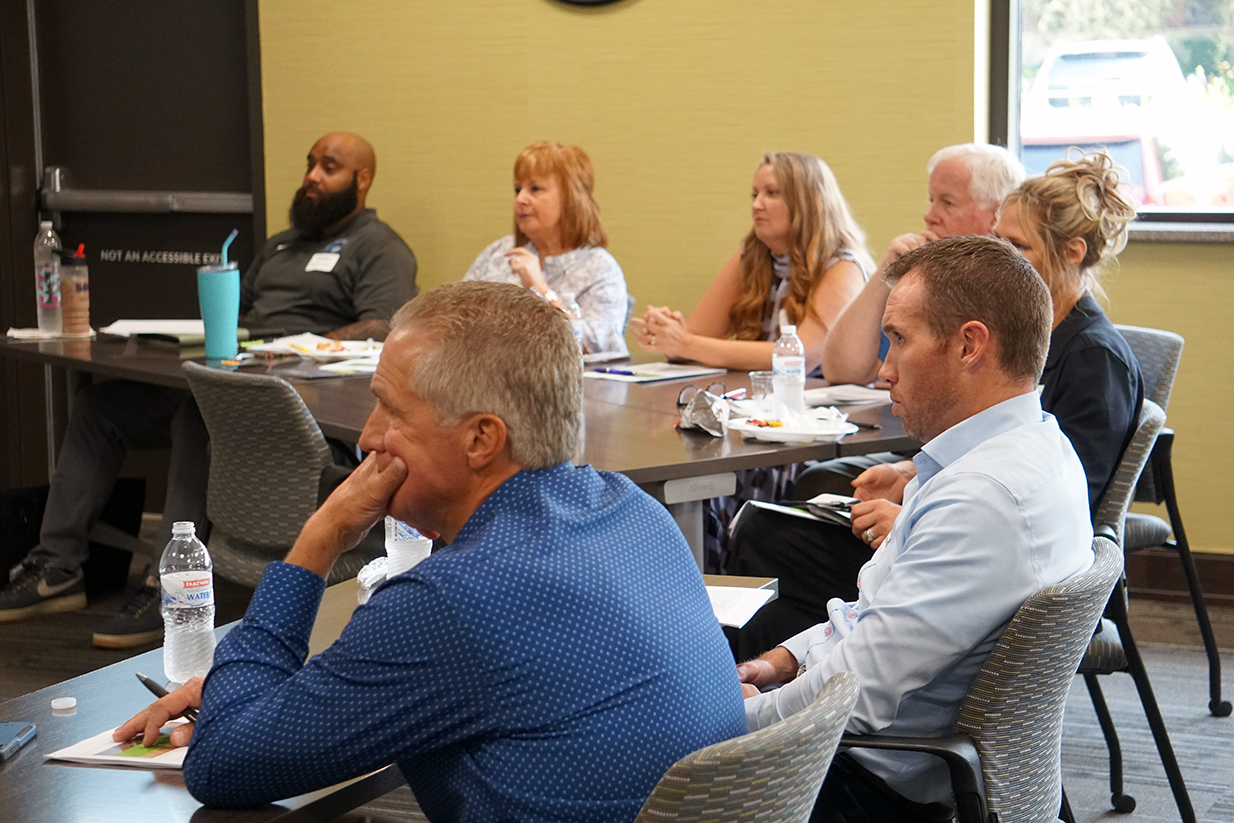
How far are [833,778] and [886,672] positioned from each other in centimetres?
17

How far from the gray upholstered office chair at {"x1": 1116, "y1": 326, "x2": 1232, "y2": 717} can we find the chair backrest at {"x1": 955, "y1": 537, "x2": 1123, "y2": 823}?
157cm

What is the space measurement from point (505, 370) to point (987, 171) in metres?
2.52

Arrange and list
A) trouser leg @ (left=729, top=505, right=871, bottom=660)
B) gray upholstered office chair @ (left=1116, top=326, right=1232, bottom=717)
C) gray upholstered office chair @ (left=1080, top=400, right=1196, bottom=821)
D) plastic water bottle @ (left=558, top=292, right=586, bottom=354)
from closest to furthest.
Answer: gray upholstered office chair @ (left=1080, top=400, right=1196, bottom=821) → trouser leg @ (left=729, top=505, right=871, bottom=660) → gray upholstered office chair @ (left=1116, top=326, right=1232, bottom=717) → plastic water bottle @ (left=558, top=292, right=586, bottom=354)

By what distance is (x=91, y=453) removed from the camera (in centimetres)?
411

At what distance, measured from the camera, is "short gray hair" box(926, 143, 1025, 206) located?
3363 millimetres

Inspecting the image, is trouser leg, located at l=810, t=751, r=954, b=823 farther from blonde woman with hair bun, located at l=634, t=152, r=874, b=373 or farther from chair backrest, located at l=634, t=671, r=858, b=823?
blonde woman with hair bun, located at l=634, t=152, r=874, b=373

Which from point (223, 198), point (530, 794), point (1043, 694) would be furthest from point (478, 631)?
point (223, 198)

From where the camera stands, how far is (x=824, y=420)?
276 centimetres

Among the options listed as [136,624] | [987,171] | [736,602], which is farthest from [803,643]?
[136,624]

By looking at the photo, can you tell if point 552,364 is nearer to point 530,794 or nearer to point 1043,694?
point 530,794

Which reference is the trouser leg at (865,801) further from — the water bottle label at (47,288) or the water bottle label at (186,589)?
the water bottle label at (47,288)

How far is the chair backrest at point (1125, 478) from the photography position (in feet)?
8.04

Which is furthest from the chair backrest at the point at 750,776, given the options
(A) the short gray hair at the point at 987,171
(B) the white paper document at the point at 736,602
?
(A) the short gray hair at the point at 987,171

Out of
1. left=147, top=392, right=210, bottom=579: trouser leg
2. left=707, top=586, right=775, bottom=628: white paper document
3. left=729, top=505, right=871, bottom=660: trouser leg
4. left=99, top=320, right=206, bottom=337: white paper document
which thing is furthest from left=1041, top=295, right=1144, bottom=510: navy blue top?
left=99, top=320, right=206, bottom=337: white paper document
